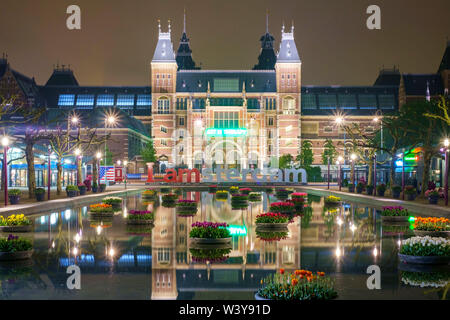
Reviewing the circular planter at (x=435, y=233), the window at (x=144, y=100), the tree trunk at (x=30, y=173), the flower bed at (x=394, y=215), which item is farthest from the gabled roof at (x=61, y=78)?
the circular planter at (x=435, y=233)

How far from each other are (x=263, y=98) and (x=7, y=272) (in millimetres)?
99358

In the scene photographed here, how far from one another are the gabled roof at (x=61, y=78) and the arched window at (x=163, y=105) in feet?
90.1

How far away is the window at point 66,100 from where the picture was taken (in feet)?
373

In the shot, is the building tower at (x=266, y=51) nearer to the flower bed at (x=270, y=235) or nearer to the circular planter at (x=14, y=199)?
the circular planter at (x=14, y=199)

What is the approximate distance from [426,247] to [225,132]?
92.3m

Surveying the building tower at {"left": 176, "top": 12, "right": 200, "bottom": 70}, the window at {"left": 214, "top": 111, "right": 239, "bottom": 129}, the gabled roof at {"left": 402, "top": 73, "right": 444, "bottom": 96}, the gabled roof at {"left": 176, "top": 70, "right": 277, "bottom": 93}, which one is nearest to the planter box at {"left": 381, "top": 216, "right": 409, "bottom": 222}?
the gabled roof at {"left": 402, "top": 73, "right": 444, "bottom": 96}

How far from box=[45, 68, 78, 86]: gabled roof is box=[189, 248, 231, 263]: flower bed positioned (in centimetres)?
11375

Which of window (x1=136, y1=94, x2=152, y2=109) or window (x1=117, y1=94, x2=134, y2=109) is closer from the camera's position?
window (x1=117, y1=94, x2=134, y2=109)

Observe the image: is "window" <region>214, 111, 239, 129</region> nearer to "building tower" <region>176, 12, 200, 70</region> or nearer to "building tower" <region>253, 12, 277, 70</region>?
"building tower" <region>176, 12, 200, 70</region>

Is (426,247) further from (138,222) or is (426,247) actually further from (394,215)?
(138,222)

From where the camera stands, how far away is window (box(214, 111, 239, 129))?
107375 millimetres

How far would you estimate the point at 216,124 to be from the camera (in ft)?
353
